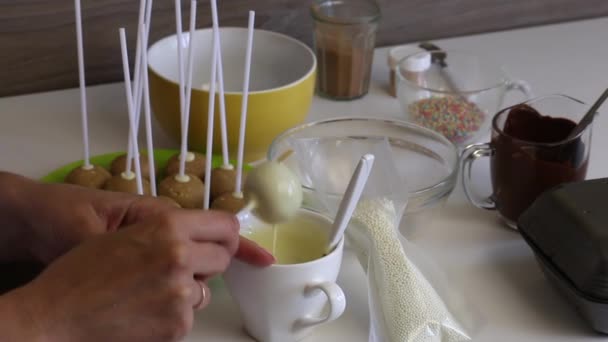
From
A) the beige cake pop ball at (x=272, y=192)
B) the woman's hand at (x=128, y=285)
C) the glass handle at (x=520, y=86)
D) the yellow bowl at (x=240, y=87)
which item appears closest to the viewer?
the woman's hand at (x=128, y=285)

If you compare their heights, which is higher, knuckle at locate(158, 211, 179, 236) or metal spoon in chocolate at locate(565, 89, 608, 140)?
knuckle at locate(158, 211, 179, 236)

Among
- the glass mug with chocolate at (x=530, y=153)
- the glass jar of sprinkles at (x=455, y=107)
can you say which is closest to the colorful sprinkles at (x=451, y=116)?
the glass jar of sprinkles at (x=455, y=107)

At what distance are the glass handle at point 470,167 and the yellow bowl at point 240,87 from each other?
0.66ft

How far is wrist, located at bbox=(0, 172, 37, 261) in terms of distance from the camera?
649 mm

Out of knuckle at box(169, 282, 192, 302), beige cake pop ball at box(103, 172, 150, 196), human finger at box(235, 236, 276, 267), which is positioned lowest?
beige cake pop ball at box(103, 172, 150, 196)

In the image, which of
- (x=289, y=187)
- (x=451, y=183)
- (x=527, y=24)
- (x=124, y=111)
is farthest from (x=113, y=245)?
(x=527, y=24)

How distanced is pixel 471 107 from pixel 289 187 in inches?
16.2

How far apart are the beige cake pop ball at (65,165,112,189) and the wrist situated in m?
0.11

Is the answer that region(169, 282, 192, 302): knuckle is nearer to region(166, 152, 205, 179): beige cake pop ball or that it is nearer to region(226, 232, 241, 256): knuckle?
region(226, 232, 241, 256): knuckle

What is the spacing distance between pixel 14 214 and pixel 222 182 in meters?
0.20

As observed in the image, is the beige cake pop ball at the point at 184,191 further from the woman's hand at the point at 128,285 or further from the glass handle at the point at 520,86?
the glass handle at the point at 520,86

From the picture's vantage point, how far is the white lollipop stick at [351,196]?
1.93ft

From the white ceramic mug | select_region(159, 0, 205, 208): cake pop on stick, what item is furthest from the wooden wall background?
→ the white ceramic mug

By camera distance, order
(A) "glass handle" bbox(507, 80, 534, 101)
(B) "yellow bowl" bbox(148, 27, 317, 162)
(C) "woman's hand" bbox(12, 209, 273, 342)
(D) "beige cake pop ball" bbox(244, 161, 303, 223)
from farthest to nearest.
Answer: (A) "glass handle" bbox(507, 80, 534, 101), (B) "yellow bowl" bbox(148, 27, 317, 162), (D) "beige cake pop ball" bbox(244, 161, 303, 223), (C) "woman's hand" bbox(12, 209, 273, 342)
